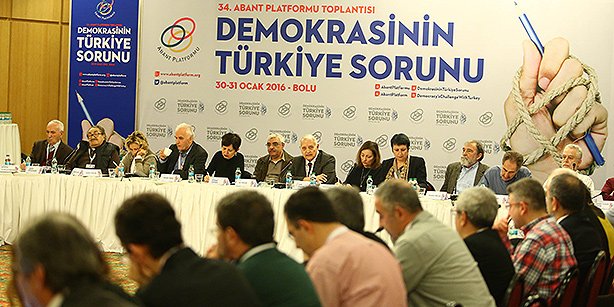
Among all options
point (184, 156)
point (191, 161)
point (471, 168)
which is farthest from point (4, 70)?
point (471, 168)

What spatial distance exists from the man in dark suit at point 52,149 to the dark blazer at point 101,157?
19 cm

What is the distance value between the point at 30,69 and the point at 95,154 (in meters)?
3.44

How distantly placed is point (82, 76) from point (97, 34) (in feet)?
1.72

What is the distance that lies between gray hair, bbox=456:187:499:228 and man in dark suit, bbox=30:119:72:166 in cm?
608

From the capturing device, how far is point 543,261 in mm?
4176

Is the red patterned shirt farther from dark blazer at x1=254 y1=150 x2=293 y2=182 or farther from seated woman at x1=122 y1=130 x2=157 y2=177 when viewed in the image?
seated woman at x1=122 y1=130 x2=157 y2=177

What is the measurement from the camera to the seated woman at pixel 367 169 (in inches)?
319

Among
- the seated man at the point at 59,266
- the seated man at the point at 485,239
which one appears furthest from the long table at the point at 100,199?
the seated man at the point at 59,266

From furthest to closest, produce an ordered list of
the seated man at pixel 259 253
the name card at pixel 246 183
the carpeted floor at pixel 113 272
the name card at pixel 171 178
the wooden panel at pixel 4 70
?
the wooden panel at pixel 4 70, the name card at pixel 171 178, the name card at pixel 246 183, the carpeted floor at pixel 113 272, the seated man at pixel 259 253

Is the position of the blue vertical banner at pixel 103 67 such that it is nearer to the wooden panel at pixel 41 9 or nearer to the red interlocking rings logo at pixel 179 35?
the red interlocking rings logo at pixel 179 35

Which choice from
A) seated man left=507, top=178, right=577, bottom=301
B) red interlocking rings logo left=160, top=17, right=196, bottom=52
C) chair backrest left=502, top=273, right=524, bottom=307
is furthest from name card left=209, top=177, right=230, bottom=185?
chair backrest left=502, top=273, right=524, bottom=307

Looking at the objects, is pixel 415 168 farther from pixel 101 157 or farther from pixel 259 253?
pixel 259 253

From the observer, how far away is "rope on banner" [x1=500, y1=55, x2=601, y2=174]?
9672 mm

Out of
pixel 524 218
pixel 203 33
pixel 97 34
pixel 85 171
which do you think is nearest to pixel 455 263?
pixel 524 218
